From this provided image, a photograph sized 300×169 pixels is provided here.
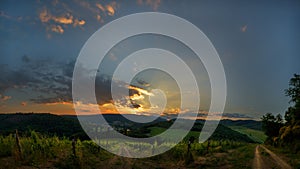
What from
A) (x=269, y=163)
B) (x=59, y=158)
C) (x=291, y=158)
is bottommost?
(x=59, y=158)

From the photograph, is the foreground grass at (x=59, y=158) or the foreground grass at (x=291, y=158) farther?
the foreground grass at (x=291, y=158)

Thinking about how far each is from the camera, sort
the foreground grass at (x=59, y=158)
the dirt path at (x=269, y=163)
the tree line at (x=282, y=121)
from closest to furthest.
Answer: the foreground grass at (x=59, y=158), the dirt path at (x=269, y=163), the tree line at (x=282, y=121)

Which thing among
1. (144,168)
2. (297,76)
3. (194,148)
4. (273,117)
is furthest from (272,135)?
(144,168)

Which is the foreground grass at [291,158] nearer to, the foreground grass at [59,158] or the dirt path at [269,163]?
the dirt path at [269,163]

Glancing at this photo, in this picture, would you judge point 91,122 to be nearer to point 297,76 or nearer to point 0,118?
point 0,118

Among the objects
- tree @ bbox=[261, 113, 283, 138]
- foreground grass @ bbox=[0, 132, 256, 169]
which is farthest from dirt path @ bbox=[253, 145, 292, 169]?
tree @ bbox=[261, 113, 283, 138]

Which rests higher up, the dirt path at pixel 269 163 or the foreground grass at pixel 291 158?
the foreground grass at pixel 291 158

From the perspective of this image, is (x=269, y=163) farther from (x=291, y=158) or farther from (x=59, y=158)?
(x=59, y=158)

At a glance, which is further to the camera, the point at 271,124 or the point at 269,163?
the point at 271,124

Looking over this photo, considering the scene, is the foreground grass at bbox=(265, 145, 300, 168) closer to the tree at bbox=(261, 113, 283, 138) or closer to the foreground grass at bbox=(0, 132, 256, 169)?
the foreground grass at bbox=(0, 132, 256, 169)

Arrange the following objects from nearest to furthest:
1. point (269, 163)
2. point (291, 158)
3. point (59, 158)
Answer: point (269, 163)
point (59, 158)
point (291, 158)

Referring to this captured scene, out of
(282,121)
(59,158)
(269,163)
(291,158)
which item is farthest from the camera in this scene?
(282,121)

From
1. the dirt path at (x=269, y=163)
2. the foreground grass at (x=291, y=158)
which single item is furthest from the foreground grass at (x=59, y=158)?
the foreground grass at (x=291, y=158)

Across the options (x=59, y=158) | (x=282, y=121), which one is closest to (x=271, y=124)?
(x=282, y=121)
